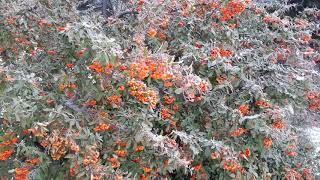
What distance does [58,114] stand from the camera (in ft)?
9.12

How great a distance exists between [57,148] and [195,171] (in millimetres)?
1285

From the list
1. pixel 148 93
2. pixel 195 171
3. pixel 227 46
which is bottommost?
pixel 195 171

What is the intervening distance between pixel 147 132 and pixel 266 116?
3.39ft

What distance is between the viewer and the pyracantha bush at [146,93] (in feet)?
9.04

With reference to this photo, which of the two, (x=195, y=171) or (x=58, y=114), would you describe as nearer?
(x=58, y=114)

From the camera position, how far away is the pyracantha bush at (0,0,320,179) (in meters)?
2.75

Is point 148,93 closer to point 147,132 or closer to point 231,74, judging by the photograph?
point 147,132

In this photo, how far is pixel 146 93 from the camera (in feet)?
8.85

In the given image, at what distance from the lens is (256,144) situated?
3627 mm

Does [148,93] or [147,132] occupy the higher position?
[148,93]

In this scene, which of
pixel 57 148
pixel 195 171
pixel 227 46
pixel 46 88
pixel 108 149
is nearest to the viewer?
pixel 57 148

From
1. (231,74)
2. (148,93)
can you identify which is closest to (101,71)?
(148,93)

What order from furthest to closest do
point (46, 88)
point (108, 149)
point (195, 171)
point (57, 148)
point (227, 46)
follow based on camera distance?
point (227, 46), point (195, 171), point (46, 88), point (108, 149), point (57, 148)

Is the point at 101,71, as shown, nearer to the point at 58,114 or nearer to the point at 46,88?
the point at 58,114
